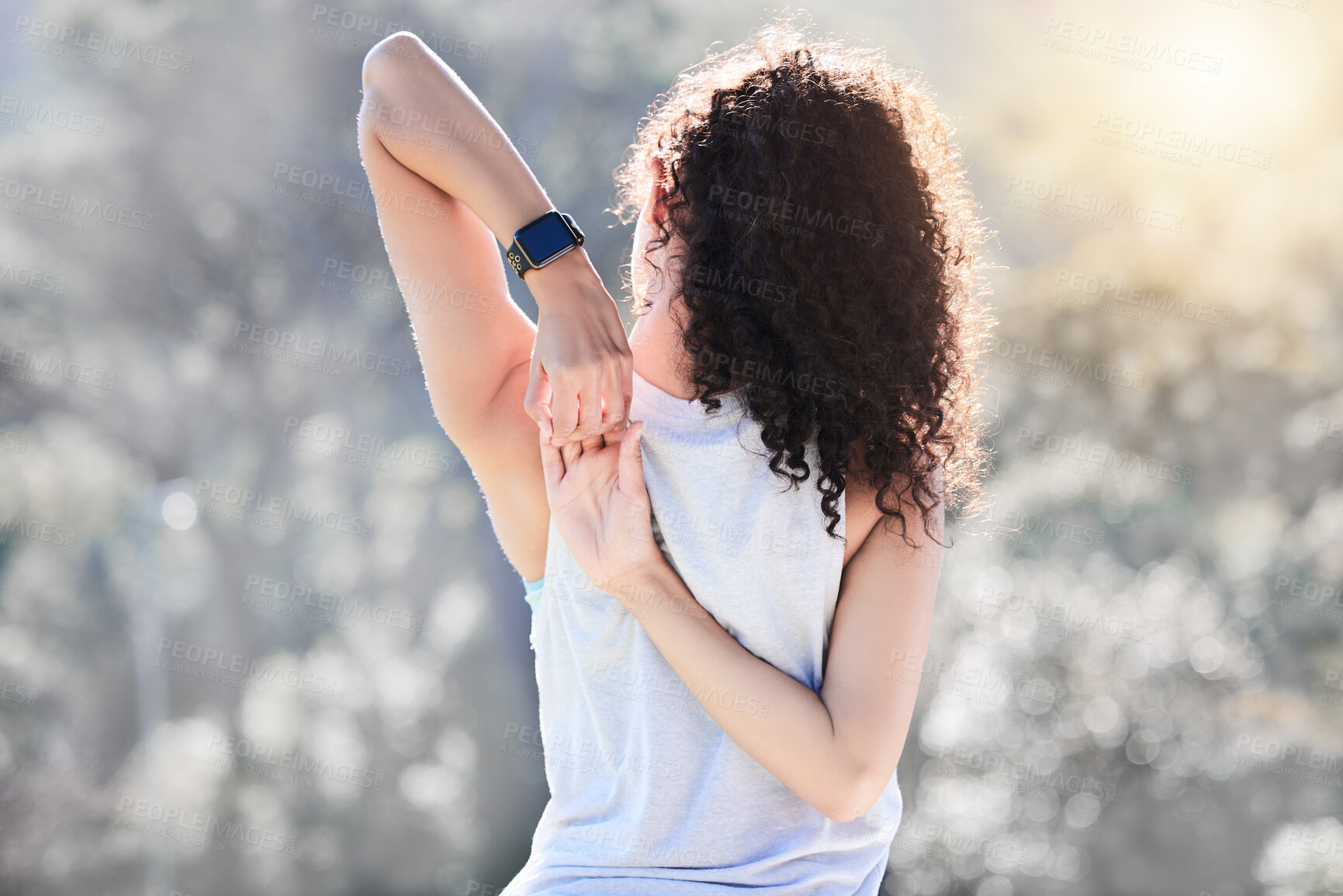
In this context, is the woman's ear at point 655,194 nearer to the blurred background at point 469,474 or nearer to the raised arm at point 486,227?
the raised arm at point 486,227

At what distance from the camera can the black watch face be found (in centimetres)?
100

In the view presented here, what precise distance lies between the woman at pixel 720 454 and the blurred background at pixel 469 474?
13.5 feet

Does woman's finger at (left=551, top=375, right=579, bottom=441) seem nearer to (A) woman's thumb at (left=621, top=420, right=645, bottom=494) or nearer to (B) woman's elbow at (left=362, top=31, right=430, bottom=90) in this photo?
(A) woman's thumb at (left=621, top=420, right=645, bottom=494)

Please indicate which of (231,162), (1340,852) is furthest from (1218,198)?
(231,162)

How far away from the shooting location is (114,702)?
266 inches

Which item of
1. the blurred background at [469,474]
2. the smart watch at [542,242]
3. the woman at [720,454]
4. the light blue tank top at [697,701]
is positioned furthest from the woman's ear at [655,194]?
the blurred background at [469,474]

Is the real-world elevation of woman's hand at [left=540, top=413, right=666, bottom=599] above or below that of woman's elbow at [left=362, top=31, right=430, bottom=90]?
below

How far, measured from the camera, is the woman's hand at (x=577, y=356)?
37.2 inches

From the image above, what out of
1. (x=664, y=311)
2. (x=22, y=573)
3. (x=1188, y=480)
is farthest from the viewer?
(x=22, y=573)

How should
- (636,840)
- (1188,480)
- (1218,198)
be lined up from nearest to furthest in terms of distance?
(636,840) → (1218,198) → (1188,480)

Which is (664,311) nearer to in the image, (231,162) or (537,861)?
(537,861)

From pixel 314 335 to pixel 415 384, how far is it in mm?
760

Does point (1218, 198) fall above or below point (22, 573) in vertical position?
below

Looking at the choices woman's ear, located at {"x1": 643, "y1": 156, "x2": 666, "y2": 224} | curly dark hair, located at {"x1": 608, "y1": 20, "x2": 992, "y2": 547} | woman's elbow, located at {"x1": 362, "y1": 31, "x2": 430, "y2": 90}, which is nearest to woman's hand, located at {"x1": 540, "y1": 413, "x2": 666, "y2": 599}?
curly dark hair, located at {"x1": 608, "y1": 20, "x2": 992, "y2": 547}
